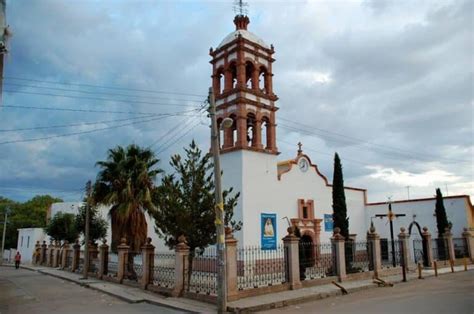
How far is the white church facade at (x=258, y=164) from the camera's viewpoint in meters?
24.0

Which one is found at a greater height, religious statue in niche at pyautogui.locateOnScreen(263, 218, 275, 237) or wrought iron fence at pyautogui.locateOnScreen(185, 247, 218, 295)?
religious statue in niche at pyautogui.locateOnScreen(263, 218, 275, 237)

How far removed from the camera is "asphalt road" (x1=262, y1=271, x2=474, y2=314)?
11.6 m

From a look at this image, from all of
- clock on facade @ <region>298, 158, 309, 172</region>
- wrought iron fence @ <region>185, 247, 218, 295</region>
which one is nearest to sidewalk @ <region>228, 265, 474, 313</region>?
wrought iron fence @ <region>185, 247, 218, 295</region>

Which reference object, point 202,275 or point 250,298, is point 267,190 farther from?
point 250,298

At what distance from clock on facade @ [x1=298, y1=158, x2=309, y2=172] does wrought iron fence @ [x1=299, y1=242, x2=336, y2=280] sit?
30.8 feet

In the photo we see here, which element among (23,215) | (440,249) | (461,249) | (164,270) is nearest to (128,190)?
(164,270)

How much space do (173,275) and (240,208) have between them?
25.3 feet

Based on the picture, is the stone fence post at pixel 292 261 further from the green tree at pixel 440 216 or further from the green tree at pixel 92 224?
the green tree at pixel 92 224

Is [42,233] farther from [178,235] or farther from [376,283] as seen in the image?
[376,283]

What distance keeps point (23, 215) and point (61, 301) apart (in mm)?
57518

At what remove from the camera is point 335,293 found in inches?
614

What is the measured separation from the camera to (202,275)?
15.4 metres

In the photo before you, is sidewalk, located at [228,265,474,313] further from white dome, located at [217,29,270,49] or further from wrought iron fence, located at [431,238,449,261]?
white dome, located at [217,29,270,49]

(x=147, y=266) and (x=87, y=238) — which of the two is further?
(x=87, y=238)
